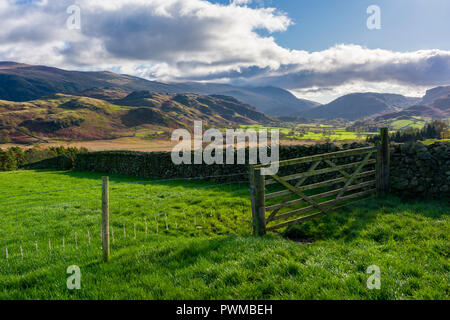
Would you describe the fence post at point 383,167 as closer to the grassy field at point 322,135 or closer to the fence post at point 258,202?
the fence post at point 258,202

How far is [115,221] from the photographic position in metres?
7.97

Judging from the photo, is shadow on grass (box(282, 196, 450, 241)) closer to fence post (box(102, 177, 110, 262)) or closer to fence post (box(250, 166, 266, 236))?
fence post (box(250, 166, 266, 236))

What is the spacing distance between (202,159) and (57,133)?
13900 cm

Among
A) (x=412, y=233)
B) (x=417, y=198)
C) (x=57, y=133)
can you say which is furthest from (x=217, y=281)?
(x=57, y=133)

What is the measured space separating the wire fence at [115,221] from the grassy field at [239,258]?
0.19 feet

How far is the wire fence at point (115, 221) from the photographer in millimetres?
6062

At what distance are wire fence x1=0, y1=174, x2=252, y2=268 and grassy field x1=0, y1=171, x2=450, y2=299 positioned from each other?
0.19ft

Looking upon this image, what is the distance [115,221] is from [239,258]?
512cm

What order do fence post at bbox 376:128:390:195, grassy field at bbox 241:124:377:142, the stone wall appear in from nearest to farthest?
the stone wall → fence post at bbox 376:128:390:195 → grassy field at bbox 241:124:377:142

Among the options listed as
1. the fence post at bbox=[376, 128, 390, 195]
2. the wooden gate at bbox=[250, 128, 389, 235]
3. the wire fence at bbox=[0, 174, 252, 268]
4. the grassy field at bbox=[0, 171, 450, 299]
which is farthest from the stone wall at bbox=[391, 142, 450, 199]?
the wire fence at bbox=[0, 174, 252, 268]

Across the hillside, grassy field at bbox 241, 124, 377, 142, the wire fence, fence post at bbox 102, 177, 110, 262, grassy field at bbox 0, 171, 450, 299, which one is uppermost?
the hillside

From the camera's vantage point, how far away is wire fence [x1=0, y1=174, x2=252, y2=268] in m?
6.06
